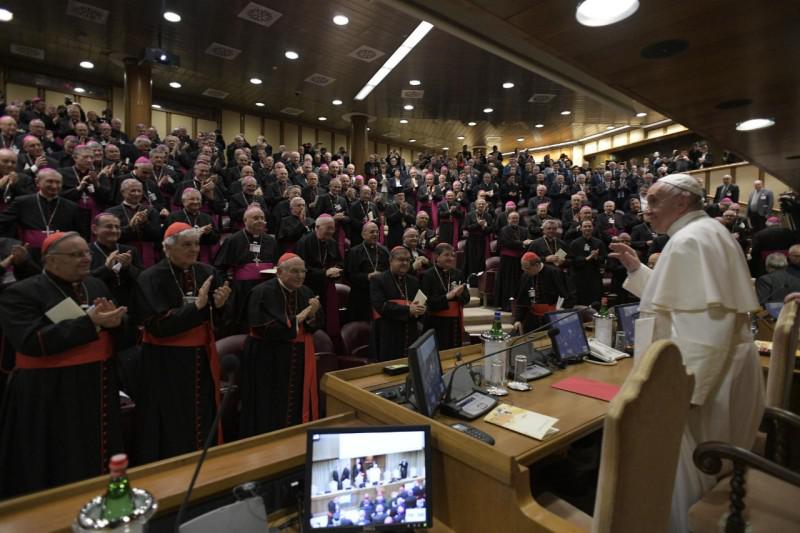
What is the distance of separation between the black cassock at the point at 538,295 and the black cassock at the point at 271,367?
119 inches

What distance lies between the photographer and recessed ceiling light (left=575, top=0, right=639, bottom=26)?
2725mm

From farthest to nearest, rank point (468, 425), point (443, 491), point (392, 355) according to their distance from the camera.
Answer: point (392, 355) → point (468, 425) → point (443, 491)

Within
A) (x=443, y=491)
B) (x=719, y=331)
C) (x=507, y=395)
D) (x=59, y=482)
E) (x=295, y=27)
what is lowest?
(x=59, y=482)

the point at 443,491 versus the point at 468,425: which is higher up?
the point at 468,425

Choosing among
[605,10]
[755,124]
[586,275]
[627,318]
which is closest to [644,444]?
[605,10]

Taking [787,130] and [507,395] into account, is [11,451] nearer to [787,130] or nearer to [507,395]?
[507,395]

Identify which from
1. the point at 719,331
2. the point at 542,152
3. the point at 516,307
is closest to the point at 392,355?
the point at 516,307

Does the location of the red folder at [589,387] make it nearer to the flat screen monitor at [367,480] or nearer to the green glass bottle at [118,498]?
the flat screen monitor at [367,480]

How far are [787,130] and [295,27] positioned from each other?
7896 millimetres

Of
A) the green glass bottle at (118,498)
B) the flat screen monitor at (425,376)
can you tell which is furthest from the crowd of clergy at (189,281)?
the green glass bottle at (118,498)

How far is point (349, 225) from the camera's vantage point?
739cm

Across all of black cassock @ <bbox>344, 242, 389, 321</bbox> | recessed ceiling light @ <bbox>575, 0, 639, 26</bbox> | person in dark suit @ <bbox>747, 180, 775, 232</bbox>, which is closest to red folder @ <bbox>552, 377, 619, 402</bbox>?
recessed ceiling light @ <bbox>575, 0, 639, 26</bbox>

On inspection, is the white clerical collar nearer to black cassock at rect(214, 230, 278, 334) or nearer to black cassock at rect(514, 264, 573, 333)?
black cassock at rect(514, 264, 573, 333)

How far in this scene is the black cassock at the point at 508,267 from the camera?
7.58 m
